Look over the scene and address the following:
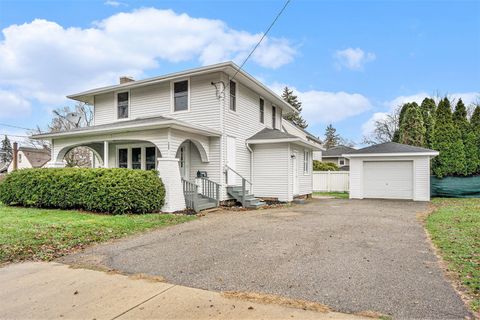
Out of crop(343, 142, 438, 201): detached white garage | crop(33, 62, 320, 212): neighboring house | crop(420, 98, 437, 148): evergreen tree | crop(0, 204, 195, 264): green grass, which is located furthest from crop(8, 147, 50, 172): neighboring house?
crop(420, 98, 437, 148): evergreen tree

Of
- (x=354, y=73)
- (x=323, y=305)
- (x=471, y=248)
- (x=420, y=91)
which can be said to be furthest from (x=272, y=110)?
(x=420, y=91)

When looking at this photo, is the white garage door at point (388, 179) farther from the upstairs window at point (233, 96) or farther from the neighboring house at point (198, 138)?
the upstairs window at point (233, 96)

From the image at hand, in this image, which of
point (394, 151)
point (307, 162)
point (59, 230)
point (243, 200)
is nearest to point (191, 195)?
point (243, 200)

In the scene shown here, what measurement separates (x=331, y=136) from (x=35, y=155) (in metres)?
54.0

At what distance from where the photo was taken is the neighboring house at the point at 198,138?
416 inches

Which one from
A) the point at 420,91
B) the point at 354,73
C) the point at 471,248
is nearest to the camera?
the point at 471,248

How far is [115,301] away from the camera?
3242 mm

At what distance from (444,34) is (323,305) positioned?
12.6 meters

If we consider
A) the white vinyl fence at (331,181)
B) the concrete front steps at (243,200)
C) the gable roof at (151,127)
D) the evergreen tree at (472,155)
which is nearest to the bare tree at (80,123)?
the gable roof at (151,127)

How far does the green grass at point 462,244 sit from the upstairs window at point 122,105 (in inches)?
515

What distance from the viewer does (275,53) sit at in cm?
1188

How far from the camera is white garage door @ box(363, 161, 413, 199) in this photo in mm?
15242

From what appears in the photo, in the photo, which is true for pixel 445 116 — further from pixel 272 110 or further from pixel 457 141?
pixel 272 110

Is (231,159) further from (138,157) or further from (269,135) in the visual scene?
(138,157)
